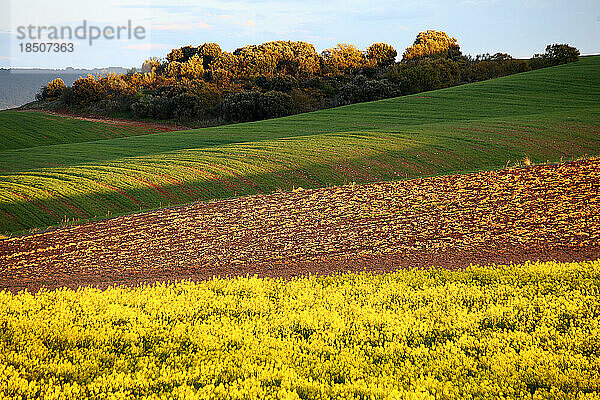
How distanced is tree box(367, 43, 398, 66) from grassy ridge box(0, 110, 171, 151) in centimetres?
4709

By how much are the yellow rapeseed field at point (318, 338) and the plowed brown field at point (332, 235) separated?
1652 millimetres

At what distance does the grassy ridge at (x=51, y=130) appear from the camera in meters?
55.1

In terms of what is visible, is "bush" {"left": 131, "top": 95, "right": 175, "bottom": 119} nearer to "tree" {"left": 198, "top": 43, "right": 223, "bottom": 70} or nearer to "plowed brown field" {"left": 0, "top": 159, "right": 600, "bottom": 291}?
A: "tree" {"left": 198, "top": 43, "right": 223, "bottom": 70}

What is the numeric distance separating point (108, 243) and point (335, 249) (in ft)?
24.1

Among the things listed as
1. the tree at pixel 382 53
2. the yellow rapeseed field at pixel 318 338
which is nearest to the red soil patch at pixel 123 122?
the tree at pixel 382 53

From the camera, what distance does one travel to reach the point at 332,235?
51.7 ft

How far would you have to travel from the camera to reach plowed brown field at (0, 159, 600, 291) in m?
13.0

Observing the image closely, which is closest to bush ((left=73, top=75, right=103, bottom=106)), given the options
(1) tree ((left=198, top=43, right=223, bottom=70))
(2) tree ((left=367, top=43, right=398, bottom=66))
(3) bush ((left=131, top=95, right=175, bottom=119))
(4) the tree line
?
(4) the tree line

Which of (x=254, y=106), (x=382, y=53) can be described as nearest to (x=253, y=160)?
(x=254, y=106)

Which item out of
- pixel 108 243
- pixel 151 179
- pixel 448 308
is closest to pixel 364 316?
pixel 448 308

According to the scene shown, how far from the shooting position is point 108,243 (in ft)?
53.4

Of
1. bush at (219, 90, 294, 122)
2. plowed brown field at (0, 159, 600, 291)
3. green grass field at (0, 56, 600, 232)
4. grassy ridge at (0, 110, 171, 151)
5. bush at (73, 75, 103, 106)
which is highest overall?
bush at (73, 75, 103, 106)

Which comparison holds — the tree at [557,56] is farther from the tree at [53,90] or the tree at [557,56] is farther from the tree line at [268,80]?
the tree at [53,90]

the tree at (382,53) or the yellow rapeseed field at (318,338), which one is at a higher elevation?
the tree at (382,53)
